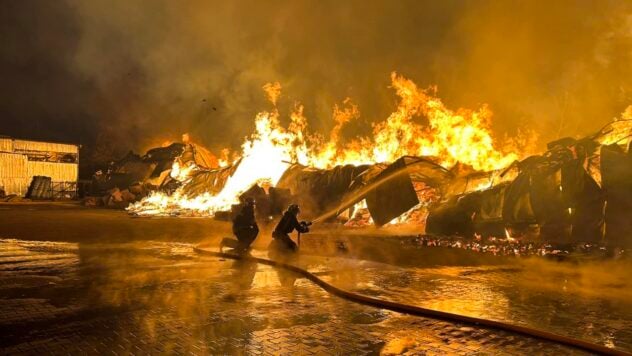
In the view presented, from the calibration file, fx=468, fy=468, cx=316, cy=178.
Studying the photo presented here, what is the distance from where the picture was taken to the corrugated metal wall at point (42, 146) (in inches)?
1750

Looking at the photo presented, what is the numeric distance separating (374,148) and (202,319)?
2021cm

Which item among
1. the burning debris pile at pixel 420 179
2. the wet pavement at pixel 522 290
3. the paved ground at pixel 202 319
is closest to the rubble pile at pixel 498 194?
the burning debris pile at pixel 420 179

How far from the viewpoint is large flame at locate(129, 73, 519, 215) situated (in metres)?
21.9

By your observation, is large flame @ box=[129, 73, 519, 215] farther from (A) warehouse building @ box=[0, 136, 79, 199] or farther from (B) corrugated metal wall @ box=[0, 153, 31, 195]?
(B) corrugated metal wall @ box=[0, 153, 31, 195]

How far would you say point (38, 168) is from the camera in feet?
150

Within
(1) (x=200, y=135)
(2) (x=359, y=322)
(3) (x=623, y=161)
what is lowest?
(2) (x=359, y=322)

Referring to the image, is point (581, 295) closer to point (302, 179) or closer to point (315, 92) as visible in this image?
point (302, 179)

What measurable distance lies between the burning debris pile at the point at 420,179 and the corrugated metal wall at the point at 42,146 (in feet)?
35.9

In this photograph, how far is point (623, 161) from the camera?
12414mm

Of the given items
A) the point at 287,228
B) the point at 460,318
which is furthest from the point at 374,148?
the point at 460,318

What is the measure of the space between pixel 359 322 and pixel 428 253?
704 cm

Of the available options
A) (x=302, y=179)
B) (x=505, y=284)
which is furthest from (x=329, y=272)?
(x=302, y=179)

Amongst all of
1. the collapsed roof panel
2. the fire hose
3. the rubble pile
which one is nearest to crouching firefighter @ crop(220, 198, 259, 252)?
the fire hose

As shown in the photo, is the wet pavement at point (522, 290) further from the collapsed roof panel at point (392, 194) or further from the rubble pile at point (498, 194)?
the collapsed roof panel at point (392, 194)
